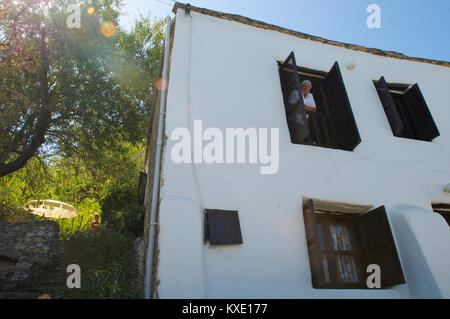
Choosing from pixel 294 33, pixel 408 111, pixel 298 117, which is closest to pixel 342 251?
Answer: pixel 298 117

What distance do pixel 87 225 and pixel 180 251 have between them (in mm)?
6976

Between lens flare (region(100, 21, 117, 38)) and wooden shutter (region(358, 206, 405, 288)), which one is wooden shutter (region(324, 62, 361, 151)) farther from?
lens flare (region(100, 21, 117, 38))

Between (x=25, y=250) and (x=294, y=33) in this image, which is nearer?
(x=25, y=250)

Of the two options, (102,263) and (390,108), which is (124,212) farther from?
(390,108)

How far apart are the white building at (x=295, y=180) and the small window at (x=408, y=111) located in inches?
0.9

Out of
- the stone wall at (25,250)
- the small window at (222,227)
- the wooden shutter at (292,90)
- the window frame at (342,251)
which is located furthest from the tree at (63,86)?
the window frame at (342,251)

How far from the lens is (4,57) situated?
6141 mm

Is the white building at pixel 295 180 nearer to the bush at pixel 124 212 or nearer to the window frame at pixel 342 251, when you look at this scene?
the window frame at pixel 342 251

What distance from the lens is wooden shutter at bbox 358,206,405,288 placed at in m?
3.98

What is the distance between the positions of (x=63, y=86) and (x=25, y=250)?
4.19m

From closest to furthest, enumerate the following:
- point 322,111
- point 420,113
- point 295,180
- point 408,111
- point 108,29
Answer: point 295,180 → point 322,111 → point 420,113 → point 408,111 → point 108,29

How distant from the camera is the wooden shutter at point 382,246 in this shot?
3.98 meters

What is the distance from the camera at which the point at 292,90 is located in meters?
5.26
